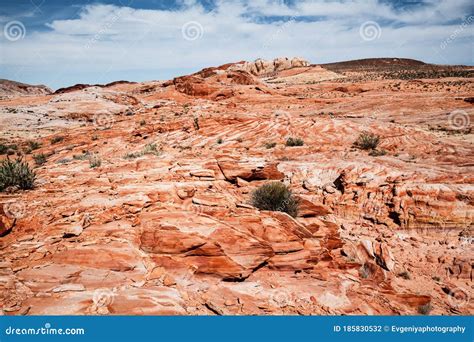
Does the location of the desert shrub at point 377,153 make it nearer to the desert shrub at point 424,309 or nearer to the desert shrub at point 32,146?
the desert shrub at point 424,309

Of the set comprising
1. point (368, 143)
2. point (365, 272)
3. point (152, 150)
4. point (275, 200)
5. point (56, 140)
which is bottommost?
point (365, 272)

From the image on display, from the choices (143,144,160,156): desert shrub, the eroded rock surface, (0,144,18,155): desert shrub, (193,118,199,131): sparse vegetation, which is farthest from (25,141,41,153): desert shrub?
the eroded rock surface

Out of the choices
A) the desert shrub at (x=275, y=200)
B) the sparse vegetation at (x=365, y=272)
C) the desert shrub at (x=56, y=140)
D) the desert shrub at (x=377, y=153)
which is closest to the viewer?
the sparse vegetation at (x=365, y=272)

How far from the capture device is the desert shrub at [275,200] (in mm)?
7395

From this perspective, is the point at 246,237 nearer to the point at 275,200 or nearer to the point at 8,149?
the point at 275,200

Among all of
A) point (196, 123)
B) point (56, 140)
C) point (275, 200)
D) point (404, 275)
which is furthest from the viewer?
point (56, 140)

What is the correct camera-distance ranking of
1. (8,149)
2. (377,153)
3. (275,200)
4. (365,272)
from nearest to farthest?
(365,272) → (275,200) → (377,153) → (8,149)

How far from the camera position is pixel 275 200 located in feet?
24.3

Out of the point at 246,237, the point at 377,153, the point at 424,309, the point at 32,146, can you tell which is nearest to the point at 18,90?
the point at 32,146

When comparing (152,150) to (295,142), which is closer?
(295,142)

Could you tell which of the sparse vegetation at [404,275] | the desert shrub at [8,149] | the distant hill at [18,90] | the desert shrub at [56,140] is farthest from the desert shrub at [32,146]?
the distant hill at [18,90]

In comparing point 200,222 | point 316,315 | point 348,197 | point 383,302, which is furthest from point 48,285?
point 348,197

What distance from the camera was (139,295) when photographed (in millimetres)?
4484

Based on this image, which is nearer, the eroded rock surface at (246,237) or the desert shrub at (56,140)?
the eroded rock surface at (246,237)
